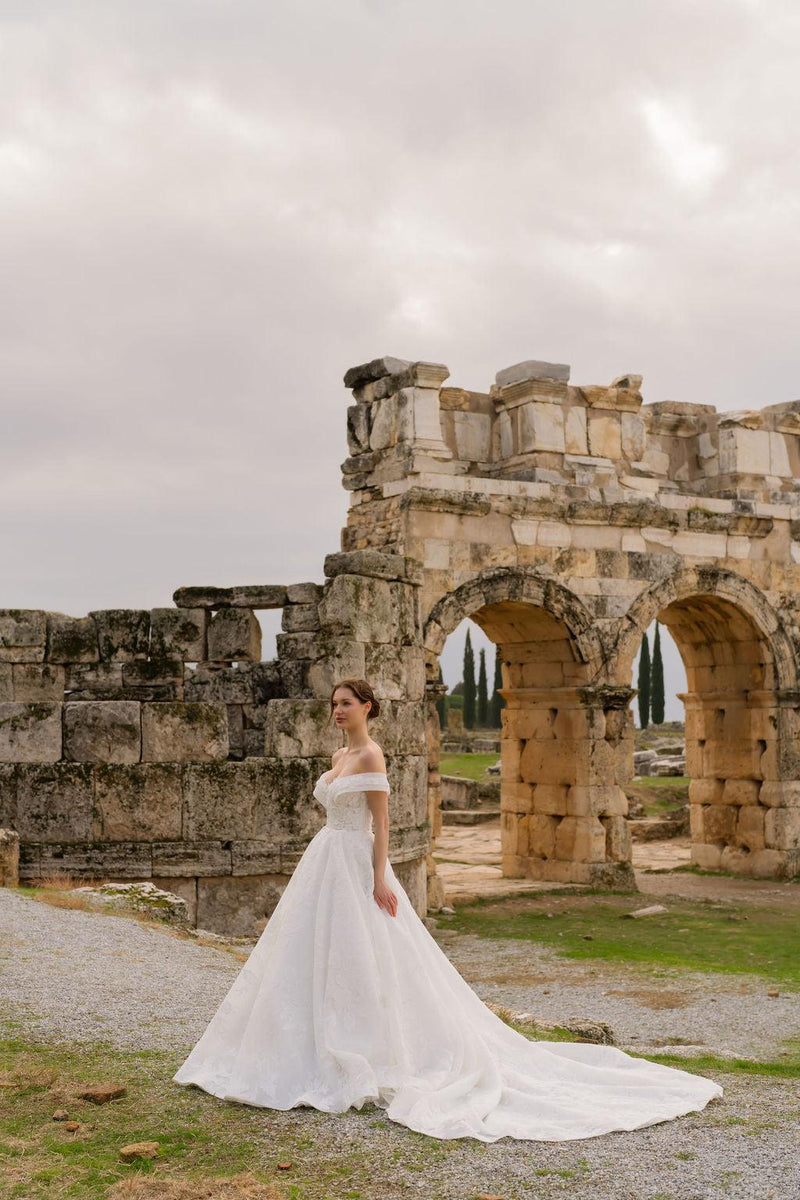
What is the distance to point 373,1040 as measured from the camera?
206 inches

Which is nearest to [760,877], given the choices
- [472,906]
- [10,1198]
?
[472,906]

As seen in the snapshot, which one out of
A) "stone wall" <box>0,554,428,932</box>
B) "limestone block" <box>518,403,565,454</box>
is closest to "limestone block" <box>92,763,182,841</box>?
"stone wall" <box>0,554,428,932</box>

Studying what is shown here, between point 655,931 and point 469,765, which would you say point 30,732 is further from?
point 469,765

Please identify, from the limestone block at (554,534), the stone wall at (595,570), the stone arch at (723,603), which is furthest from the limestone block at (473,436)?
the stone arch at (723,603)

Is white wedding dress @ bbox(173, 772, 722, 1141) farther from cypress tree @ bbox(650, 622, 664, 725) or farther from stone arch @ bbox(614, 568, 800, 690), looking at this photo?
cypress tree @ bbox(650, 622, 664, 725)

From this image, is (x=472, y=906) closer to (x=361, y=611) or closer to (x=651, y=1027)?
(x=361, y=611)

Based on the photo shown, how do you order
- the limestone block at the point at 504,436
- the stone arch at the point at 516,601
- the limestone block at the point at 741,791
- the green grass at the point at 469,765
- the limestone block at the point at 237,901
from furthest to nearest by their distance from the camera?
1. the green grass at the point at 469,765
2. the limestone block at the point at 741,791
3. the limestone block at the point at 504,436
4. the stone arch at the point at 516,601
5. the limestone block at the point at 237,901

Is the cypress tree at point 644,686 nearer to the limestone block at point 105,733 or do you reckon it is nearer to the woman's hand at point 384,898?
the limestone block at point 105,733

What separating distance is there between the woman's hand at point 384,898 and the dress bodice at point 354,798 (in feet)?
0.81

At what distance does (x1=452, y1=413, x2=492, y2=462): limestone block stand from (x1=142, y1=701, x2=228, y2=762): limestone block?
590cm

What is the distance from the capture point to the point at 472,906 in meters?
14.5

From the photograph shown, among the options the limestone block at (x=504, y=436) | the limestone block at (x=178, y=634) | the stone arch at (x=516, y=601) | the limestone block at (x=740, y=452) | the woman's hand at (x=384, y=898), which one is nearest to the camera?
the woman's hand at (x=384, y=898)

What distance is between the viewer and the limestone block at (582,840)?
50.6ft

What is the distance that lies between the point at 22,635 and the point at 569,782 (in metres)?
7.25
